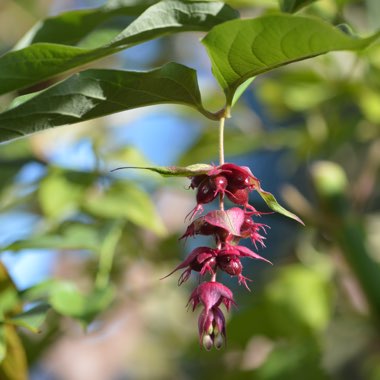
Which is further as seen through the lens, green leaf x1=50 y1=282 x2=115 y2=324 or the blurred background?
the blurred background

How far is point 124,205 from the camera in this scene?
0.76 m

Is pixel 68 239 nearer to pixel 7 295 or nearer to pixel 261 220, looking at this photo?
pixel 7 295

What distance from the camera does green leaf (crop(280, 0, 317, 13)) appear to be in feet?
1.50

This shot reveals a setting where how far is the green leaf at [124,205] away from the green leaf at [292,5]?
325 millimetres

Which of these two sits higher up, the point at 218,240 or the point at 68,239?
the point at 218,240

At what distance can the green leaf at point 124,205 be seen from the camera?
747mm

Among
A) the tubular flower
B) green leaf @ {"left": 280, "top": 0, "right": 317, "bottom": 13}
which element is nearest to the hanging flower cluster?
the tubular flower

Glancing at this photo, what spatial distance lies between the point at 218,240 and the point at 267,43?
117 mm

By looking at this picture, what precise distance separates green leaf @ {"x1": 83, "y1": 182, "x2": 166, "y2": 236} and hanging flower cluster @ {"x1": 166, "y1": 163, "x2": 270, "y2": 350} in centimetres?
30

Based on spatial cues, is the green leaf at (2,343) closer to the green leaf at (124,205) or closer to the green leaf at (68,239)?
the green leaf at (68,239)

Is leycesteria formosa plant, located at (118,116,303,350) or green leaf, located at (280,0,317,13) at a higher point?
green leaf, located at (280,0,317,13)

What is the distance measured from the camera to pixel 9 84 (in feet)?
1.44

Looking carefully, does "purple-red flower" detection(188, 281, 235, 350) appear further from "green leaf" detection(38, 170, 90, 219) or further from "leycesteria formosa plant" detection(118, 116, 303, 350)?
"green leaf" detection(38, 170, 90, 219)

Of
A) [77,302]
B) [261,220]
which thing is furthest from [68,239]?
[261,220]
